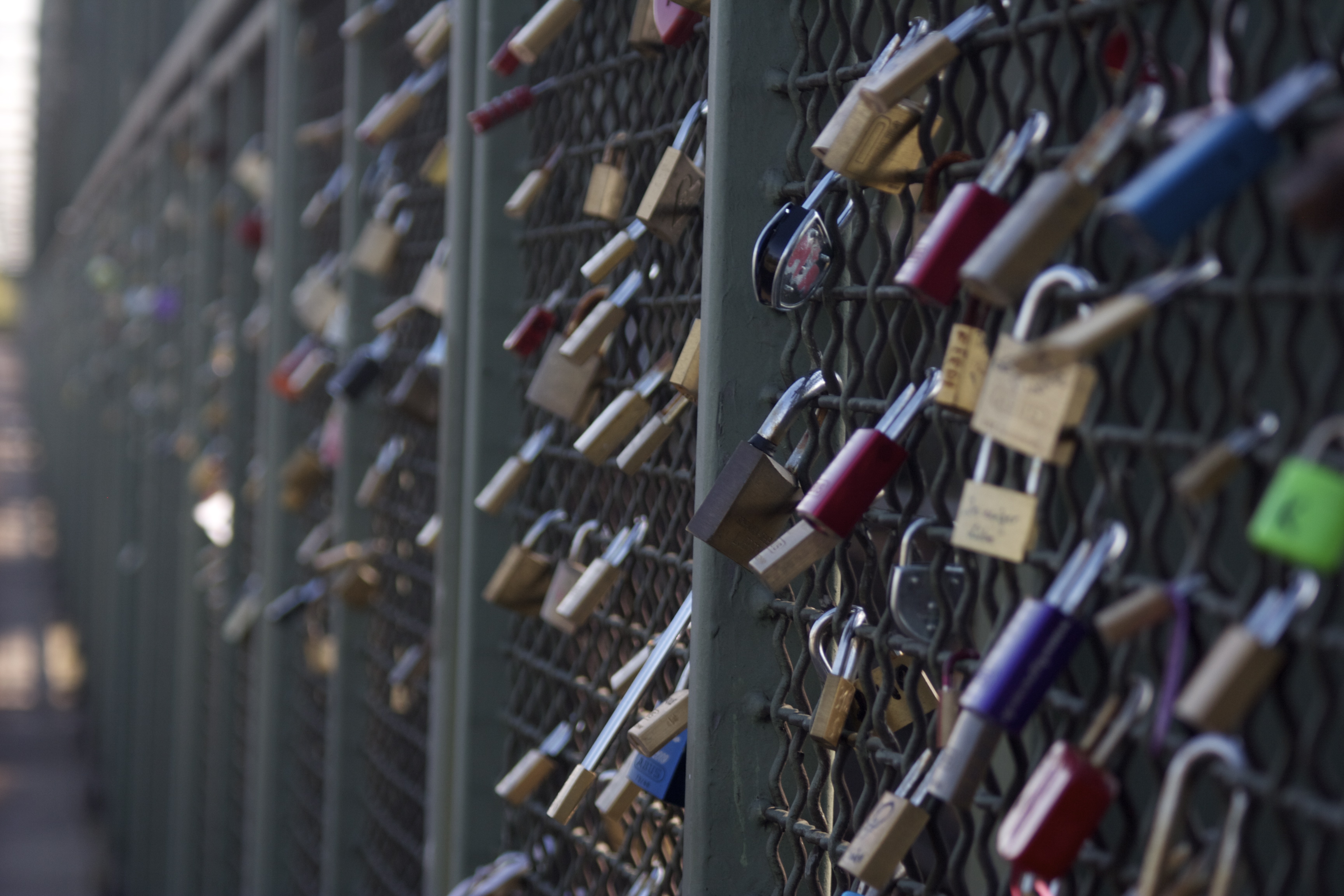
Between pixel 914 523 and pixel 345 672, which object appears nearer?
pixel 914 523

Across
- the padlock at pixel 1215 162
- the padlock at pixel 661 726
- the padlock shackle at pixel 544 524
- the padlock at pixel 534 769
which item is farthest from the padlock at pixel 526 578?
the padlock at pixel 1215 162

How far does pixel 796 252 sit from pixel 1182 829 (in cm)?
49

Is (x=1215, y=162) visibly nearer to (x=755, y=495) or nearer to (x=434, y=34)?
(x=755, y=495)

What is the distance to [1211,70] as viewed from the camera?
2.12ft

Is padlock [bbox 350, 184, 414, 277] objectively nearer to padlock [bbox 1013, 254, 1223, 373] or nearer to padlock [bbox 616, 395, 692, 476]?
padlock [bbox 616, 395, 692, 476]

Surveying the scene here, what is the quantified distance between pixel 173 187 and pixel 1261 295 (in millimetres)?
4648

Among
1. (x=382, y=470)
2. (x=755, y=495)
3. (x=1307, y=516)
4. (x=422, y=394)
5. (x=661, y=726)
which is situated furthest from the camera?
(x=382, y=470)

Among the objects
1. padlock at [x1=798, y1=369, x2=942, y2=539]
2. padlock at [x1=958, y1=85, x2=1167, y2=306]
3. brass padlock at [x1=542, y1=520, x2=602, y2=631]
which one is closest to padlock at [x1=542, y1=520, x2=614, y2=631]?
brass padlock at [x1=542, y1=520, x2=602, y2=631]

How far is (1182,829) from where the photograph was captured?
66cm

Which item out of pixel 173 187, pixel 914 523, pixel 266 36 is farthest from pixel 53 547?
pixel 914 523

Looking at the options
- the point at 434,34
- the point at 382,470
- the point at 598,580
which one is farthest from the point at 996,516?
the point at 382,470

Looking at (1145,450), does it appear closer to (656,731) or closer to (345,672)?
(656,731)

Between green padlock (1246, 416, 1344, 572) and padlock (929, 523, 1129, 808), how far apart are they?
→ 15cm

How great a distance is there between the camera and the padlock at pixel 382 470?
2074 mm
